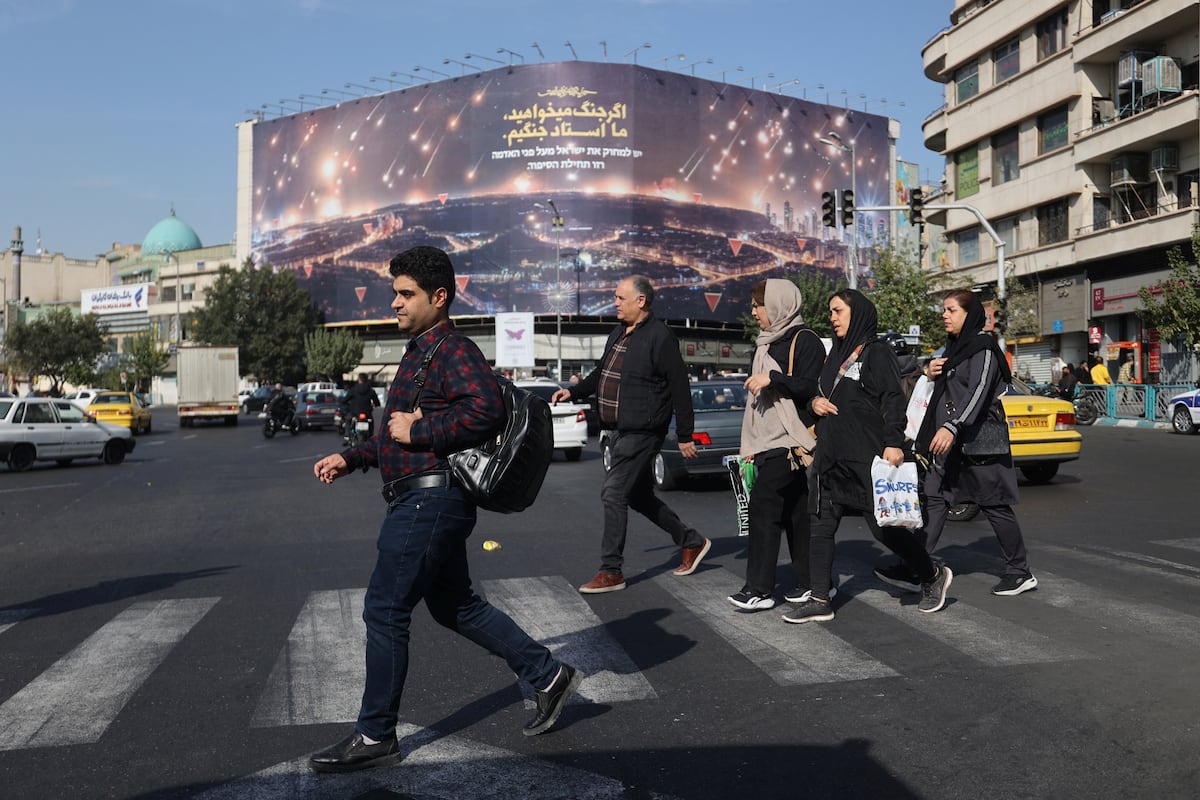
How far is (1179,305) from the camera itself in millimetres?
28000

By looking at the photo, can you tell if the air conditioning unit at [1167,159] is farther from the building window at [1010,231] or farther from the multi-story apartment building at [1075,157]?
the building window at [1010,231]

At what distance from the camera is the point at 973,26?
42.5 m

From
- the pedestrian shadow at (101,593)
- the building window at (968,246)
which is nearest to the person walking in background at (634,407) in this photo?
the pedestrian shadow at (101,593)

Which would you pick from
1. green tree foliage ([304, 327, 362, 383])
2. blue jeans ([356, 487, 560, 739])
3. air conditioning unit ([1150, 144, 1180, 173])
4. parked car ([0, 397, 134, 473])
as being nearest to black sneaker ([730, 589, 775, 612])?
blue jeans ([356, 487, 560, 739])

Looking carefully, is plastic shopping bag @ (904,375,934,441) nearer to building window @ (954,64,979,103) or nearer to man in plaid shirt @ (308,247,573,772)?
man in plaid shirt @ (308,247,573,772)

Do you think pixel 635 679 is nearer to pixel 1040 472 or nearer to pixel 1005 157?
pixel 1040 472

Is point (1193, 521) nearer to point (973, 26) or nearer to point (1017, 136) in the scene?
point (1017, 136)

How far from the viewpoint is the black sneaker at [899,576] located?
21.6 ft

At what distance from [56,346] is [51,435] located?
5842 centimetres

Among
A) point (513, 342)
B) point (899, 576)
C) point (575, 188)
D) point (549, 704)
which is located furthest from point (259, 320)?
point (549, 704)

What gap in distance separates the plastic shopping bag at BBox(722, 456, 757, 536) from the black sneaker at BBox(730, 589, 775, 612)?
54cm

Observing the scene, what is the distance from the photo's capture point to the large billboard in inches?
2963

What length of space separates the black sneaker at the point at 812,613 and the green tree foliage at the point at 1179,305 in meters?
25.6

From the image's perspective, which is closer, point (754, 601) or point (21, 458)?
point (754, 601)
